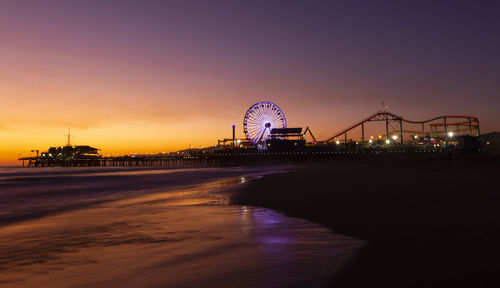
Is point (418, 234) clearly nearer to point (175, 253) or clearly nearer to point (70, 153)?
point (175, 253)

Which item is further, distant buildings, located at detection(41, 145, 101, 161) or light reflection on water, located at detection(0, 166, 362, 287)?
distant buildings, located at detection(41, 145, 101, 161)

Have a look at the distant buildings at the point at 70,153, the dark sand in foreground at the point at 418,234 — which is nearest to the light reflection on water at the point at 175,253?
the dark sand in foreground at the point at 418,234

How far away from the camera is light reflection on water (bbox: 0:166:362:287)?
10.4 feet

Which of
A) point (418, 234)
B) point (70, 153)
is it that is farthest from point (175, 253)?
point (70, 153)

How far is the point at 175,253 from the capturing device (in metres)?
4.16

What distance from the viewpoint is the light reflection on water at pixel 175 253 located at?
3.16 meters

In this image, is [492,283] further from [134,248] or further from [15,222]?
[15,222]

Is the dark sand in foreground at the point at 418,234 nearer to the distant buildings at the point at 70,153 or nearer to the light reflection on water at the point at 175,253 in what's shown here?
the light reflection on water at the point at 175,253

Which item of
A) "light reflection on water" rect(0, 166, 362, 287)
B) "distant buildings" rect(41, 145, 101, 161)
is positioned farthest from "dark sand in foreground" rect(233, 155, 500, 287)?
"distant buildings" rect(41, 145, 101, 161)

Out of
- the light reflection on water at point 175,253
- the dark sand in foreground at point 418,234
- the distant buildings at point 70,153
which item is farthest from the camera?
the distant buildings at point 70,153

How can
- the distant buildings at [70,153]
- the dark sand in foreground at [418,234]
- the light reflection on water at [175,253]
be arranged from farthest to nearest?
1. the distant buildings at [70,153]
2. the light reflection on water at [175,253]
3. the dark sand in foreground at [418,234]

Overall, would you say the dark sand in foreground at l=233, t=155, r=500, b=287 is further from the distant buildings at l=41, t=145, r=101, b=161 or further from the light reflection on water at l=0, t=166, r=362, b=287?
the distant buildings at l=41, t=145, r=101, b=161

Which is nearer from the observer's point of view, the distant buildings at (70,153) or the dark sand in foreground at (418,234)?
the dark sand in foreground at (418,234)

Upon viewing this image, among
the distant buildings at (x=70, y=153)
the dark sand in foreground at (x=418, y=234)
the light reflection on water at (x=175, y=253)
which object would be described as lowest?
the light reflection on water at (x=175, y=253)
